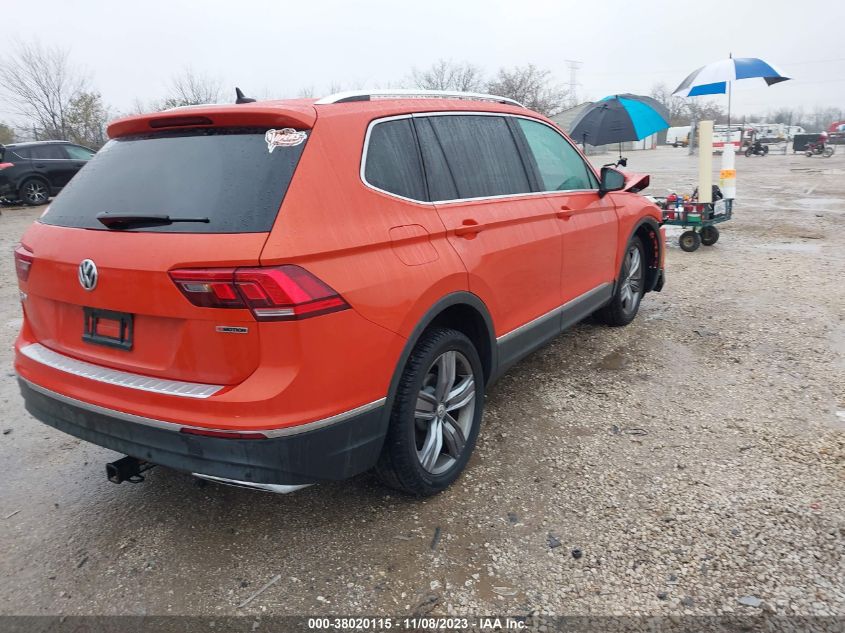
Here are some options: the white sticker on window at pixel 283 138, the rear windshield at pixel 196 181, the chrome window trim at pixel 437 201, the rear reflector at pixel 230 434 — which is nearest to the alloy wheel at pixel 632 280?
the chrome window trim at pixel 437 201

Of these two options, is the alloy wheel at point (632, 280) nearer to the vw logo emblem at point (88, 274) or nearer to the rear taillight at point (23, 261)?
the vw logo emblem at point (88, 274)

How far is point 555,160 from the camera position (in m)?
4.22

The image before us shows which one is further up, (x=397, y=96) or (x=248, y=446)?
(x=397, y=96)

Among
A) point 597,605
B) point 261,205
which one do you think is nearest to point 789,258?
point 597,605

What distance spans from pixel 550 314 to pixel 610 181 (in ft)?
4.54

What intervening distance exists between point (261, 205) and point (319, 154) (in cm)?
34

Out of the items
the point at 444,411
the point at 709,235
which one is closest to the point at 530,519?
the point at 444,411

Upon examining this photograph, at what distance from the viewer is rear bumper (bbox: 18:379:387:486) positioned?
2.19 meters

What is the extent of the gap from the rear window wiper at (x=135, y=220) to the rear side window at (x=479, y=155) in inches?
48.6

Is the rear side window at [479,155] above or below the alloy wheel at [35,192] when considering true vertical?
above

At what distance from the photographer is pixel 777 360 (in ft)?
15.0

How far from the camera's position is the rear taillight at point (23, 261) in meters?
2.70

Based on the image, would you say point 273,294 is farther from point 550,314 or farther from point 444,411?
point 550,314

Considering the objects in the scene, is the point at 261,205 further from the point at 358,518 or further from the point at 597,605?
the point at 597,605
